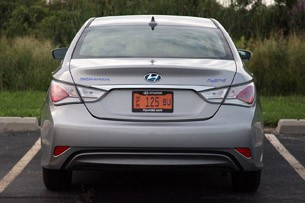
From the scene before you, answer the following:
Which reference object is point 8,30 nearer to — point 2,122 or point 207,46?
point 2,122

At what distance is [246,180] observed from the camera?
5.99 meters

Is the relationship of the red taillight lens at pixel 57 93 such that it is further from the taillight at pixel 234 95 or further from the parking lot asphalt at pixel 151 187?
the taillight at pixel 234 95

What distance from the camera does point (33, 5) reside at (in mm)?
21812

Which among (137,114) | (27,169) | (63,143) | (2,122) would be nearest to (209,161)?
(137,114)

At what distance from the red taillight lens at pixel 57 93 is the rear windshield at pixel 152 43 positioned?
469mm

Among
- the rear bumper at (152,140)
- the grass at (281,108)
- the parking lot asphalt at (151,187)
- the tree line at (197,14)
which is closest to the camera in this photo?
the rear bumper at (152,140)

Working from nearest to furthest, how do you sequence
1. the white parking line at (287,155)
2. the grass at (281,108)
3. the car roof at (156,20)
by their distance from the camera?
the car roof at (156,20), the white parking line at (287,155), the grass at (281,108)

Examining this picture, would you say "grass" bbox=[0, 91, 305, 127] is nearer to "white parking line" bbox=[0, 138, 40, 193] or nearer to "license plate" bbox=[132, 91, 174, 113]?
"white parking line" bbox=[0, 138, 40, 193]

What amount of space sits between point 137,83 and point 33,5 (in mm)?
17139

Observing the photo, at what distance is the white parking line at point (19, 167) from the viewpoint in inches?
251

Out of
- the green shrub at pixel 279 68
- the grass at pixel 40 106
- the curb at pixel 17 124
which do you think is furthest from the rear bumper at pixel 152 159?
the green shrub at pixel 279 68

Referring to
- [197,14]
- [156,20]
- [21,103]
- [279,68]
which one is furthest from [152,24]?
[197,14]

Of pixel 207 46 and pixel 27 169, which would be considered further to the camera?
pixel 27 169

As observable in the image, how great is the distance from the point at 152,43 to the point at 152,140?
1.19 m
